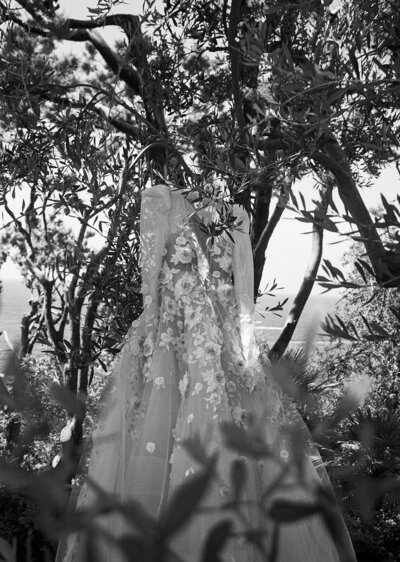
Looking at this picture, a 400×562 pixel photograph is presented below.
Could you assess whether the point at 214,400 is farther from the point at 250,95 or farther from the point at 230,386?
the point at 250,95

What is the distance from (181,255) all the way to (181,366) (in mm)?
480

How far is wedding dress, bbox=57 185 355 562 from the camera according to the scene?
7.52 ft

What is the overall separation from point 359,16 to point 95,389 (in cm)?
429

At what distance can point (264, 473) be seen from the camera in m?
2.34

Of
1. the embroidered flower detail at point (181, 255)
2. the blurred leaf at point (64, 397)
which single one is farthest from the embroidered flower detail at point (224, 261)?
the blurred leaf at point (64, 397)

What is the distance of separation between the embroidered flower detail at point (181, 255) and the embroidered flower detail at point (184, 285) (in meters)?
0.07

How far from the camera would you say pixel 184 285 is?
2.72m

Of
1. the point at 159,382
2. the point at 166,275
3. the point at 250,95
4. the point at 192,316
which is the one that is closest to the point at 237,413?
the point at 159,382

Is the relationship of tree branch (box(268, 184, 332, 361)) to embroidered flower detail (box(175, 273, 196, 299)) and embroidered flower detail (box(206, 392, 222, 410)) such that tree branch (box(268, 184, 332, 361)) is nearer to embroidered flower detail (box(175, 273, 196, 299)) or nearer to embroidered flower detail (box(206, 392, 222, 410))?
embroidered flower detail (box(175, 273, 196, 299))

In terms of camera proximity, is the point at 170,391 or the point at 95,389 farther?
the point at 95,389

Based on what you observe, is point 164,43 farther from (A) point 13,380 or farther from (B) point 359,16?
(A) point 13,380

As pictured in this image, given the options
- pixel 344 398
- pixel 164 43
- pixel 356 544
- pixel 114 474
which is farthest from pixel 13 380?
pixel 356 544

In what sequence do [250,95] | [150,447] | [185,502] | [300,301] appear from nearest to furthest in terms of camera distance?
[185,502] → [150,447] → [250,95] → [300,301]

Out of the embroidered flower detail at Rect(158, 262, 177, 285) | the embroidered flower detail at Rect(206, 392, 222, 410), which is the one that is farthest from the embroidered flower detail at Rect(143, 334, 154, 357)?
the embroidered flower detail at Rect(206, 392, 222, 410)
